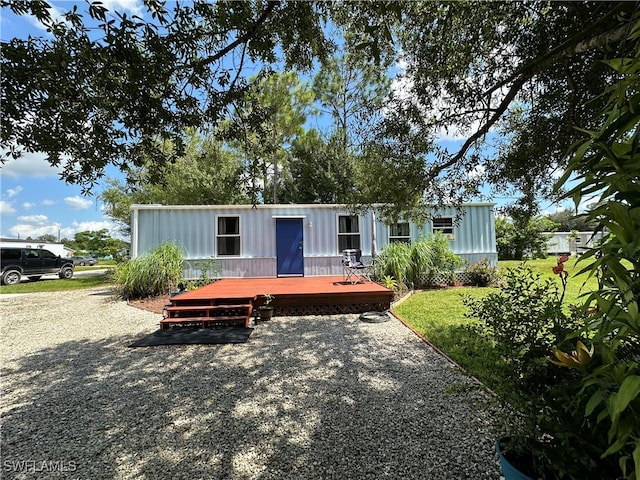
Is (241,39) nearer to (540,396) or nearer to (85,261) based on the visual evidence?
(540,396)

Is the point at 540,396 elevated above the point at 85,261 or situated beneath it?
situated beneath

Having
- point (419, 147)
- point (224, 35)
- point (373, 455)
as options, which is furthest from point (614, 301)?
point (419, 147)

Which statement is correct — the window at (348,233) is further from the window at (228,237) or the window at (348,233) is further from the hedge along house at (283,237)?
the window at (228,237)

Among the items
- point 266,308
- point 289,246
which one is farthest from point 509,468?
point 289,246

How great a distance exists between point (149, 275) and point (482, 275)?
9199 millimetres

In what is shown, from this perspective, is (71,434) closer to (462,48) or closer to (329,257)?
(462,48)

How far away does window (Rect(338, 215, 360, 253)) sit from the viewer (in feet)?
33.1

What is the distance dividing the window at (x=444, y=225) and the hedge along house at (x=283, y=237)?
36mm

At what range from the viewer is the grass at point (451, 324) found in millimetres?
3232

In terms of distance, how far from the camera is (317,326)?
5.53 metres

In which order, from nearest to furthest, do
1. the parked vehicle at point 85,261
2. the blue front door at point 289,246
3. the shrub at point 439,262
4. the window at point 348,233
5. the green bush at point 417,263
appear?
the green bush at point 417,263 → the shrub at point 439,262 → the blue front door at point 289,246 → the window at point 348,233 → the parked vehicle at point 85,261

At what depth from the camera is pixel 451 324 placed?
5262 mm

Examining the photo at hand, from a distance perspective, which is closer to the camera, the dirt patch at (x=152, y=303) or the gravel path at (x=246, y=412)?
the gravel path at (x=246, y=412)

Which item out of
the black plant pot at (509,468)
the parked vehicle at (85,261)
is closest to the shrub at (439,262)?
the black plant pot at (509,468)
